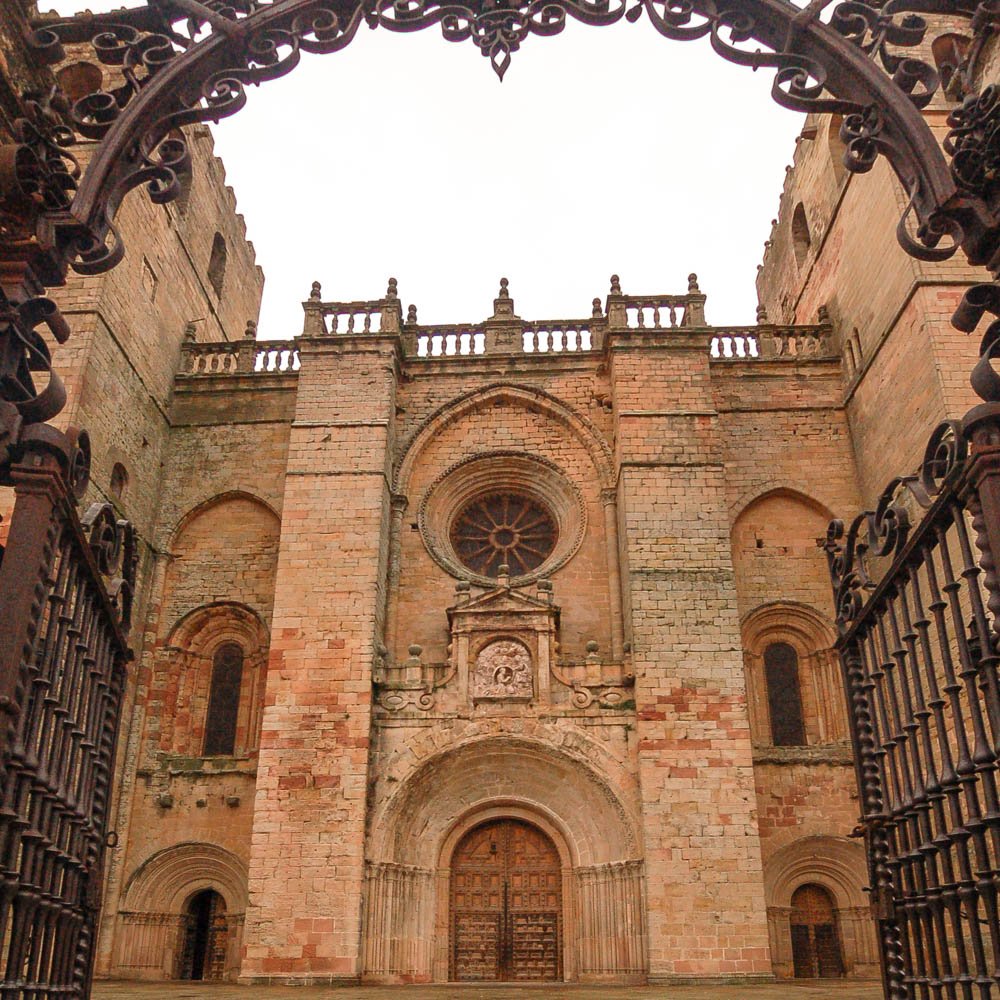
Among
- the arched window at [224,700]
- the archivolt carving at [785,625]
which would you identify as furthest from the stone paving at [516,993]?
the archivolt carving at [785,625]

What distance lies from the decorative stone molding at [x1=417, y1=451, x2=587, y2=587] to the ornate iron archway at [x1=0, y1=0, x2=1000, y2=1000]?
1123cm

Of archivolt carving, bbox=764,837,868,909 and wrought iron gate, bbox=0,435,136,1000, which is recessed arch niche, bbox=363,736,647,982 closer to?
archivolt carving, bbox=764,837,868,909

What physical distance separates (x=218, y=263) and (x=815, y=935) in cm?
1625

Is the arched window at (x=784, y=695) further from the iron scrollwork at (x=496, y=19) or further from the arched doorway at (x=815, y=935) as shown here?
the iron scrollwork at (x=496, y=19)

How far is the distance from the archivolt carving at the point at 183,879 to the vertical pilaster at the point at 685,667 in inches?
223

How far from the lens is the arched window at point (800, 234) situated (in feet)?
64.9

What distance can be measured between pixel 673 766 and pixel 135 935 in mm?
7470

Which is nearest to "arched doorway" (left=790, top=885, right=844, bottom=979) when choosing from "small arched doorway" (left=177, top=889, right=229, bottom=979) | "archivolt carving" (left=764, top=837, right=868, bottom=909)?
"archivolt carving" (left=764, top=837, right=868, bottom=909)

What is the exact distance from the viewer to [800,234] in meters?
20.0

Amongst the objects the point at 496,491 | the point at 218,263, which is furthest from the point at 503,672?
the point at 218,263

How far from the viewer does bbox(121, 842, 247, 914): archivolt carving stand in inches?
545

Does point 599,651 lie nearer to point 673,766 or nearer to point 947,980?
point 673,766

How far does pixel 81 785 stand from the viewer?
3906 millimetres

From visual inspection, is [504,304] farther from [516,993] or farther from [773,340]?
[516,993]
